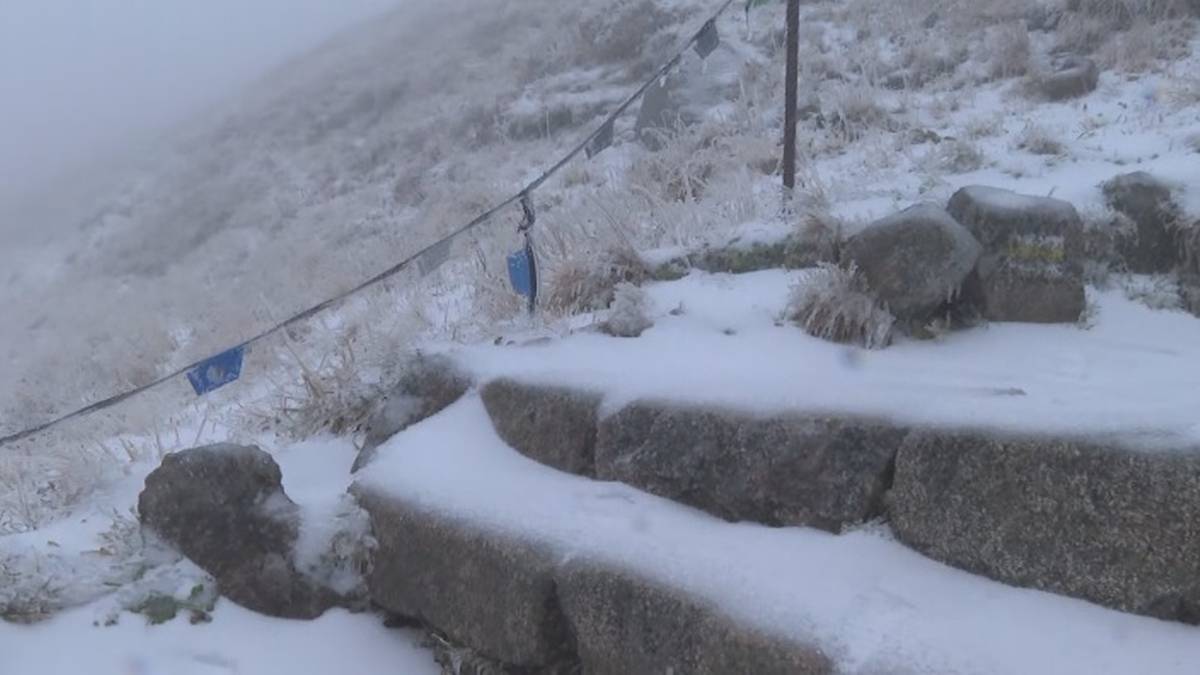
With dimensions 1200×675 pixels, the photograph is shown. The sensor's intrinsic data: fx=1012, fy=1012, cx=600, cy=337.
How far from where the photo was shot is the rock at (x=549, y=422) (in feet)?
13.2

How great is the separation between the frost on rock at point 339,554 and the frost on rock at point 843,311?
80.1 inches

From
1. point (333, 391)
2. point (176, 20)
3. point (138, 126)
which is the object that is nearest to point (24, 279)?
point (138, 126)

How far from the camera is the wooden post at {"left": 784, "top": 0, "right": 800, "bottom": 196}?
5469mm

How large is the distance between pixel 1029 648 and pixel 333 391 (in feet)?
11.8

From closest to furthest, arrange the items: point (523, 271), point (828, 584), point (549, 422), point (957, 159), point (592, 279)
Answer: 1. point (828, 584)
2. point (549, 422)
3. point (523, 271)
4. point (592, 279)
5. point (957, 159)

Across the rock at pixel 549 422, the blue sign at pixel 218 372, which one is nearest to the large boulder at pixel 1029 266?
the rock at pixel 549 422

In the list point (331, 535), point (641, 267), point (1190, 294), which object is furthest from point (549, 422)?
point (1190, 294)

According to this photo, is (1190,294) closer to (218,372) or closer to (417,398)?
(417,398)

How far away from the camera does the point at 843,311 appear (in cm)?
408

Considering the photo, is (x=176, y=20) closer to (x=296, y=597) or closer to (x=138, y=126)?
(x=138, y=126)

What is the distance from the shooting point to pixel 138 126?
3014 cm

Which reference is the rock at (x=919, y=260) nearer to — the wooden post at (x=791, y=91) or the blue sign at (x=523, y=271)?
the wooden post at (x=791, y=91)

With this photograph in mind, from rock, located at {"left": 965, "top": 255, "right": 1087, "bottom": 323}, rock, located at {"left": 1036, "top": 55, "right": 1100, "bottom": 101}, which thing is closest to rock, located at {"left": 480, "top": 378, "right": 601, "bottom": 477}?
rock, located at {"left": 965, "top": 255, "right": 1087, "bottom": 323}

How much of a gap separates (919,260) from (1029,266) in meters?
0.48
